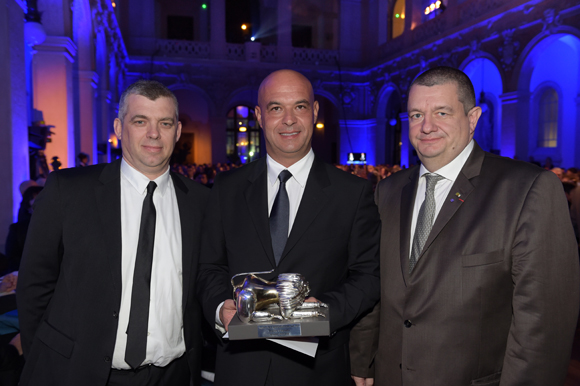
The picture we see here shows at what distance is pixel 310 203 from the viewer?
6.38 ft

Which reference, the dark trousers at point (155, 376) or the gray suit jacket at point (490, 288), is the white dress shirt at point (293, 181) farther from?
the dark trousers at point (155, 376)

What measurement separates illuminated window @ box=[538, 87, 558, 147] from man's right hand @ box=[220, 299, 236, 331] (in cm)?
1610

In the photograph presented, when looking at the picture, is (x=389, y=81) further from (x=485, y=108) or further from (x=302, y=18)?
(x=302, y=18)

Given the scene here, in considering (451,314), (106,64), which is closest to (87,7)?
(106,64)

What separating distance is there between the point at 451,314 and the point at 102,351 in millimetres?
1568

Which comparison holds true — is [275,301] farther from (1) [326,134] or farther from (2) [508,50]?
(1) [326,134]

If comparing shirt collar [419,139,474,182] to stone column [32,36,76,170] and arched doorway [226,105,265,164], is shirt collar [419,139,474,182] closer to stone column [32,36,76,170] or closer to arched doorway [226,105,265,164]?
stone column [32,36,76,170]

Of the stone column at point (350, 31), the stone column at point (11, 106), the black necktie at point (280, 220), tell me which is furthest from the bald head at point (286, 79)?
the stone column at point (350, 31)

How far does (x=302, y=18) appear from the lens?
25.4 meters

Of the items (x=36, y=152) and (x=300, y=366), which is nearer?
(x=300, y=366)


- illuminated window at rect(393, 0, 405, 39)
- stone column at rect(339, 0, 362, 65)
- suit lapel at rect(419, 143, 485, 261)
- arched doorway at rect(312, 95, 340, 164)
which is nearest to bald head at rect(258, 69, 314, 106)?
suit lapel at rect(419, 143, 485, 261)

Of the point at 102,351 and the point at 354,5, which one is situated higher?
the point at 354,5

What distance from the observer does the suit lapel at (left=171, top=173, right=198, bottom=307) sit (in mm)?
2062

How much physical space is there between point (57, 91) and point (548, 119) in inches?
608
